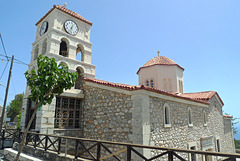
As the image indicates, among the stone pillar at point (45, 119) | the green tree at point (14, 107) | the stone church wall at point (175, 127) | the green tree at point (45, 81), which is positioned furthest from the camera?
the green tree at point (14, 107)

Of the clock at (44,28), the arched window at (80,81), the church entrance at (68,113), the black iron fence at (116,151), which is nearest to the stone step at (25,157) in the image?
the black iron fence at (116,151)

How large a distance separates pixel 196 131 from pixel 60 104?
880 cm

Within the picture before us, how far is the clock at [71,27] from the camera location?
10.7m

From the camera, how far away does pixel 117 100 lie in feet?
25.5

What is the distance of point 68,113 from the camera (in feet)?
31.0

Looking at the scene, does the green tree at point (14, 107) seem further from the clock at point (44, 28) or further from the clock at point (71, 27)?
the clock at point (71, 27)

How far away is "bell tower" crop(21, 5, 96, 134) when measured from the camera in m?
8.71

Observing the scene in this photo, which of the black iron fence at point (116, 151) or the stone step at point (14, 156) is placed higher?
the black iron fence at point (116, 151)

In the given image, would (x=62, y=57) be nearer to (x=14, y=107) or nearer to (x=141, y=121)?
(x=141, y=121)

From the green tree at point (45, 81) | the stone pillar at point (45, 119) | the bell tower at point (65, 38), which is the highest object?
the bell tower at point (65, 38)

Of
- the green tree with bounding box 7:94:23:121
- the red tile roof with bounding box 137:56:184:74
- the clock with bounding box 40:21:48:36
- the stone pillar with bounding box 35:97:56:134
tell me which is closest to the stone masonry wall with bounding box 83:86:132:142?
the stone pillar with bounding box 35:97:56:134

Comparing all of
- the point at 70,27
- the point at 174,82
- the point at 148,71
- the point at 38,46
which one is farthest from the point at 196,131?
the point at 38,46

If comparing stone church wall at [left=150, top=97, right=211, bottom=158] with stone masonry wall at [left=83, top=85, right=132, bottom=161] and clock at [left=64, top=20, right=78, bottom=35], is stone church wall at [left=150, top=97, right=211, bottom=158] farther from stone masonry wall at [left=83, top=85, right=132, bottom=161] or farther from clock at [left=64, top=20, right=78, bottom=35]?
clock at [left=64, top=20, right=78, bottom=35]

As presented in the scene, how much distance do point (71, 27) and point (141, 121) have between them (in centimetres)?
796
